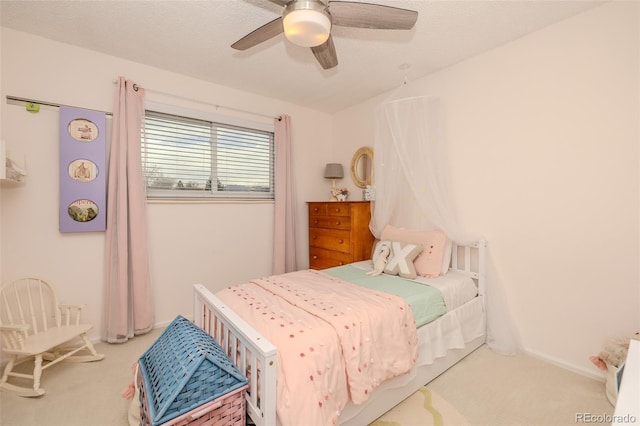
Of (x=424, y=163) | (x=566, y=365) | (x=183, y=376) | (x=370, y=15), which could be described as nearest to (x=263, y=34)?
(x=370, y=15)

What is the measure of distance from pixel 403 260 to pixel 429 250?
27 centimetres

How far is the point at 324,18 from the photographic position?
1.53 m

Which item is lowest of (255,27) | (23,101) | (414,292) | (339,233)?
(414,292)

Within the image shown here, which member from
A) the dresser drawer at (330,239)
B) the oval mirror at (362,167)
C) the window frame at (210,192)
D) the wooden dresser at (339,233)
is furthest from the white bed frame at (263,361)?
the oval mirror at (362,167)

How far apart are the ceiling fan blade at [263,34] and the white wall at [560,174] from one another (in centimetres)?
197

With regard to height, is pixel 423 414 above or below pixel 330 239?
below

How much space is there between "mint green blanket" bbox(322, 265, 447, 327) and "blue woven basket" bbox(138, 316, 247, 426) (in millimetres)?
1209

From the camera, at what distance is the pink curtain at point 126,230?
266 centimetres

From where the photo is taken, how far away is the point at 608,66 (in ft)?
6.66

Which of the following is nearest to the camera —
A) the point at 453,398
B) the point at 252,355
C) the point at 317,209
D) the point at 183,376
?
the point at 183,376

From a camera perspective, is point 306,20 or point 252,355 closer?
point 252,355

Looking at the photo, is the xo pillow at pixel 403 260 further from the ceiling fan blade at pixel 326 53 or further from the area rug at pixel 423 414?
the ceiling fan blade at pixel 326 53

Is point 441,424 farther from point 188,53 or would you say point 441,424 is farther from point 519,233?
point 188,53

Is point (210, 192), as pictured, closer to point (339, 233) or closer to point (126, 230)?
point (126, 230)
